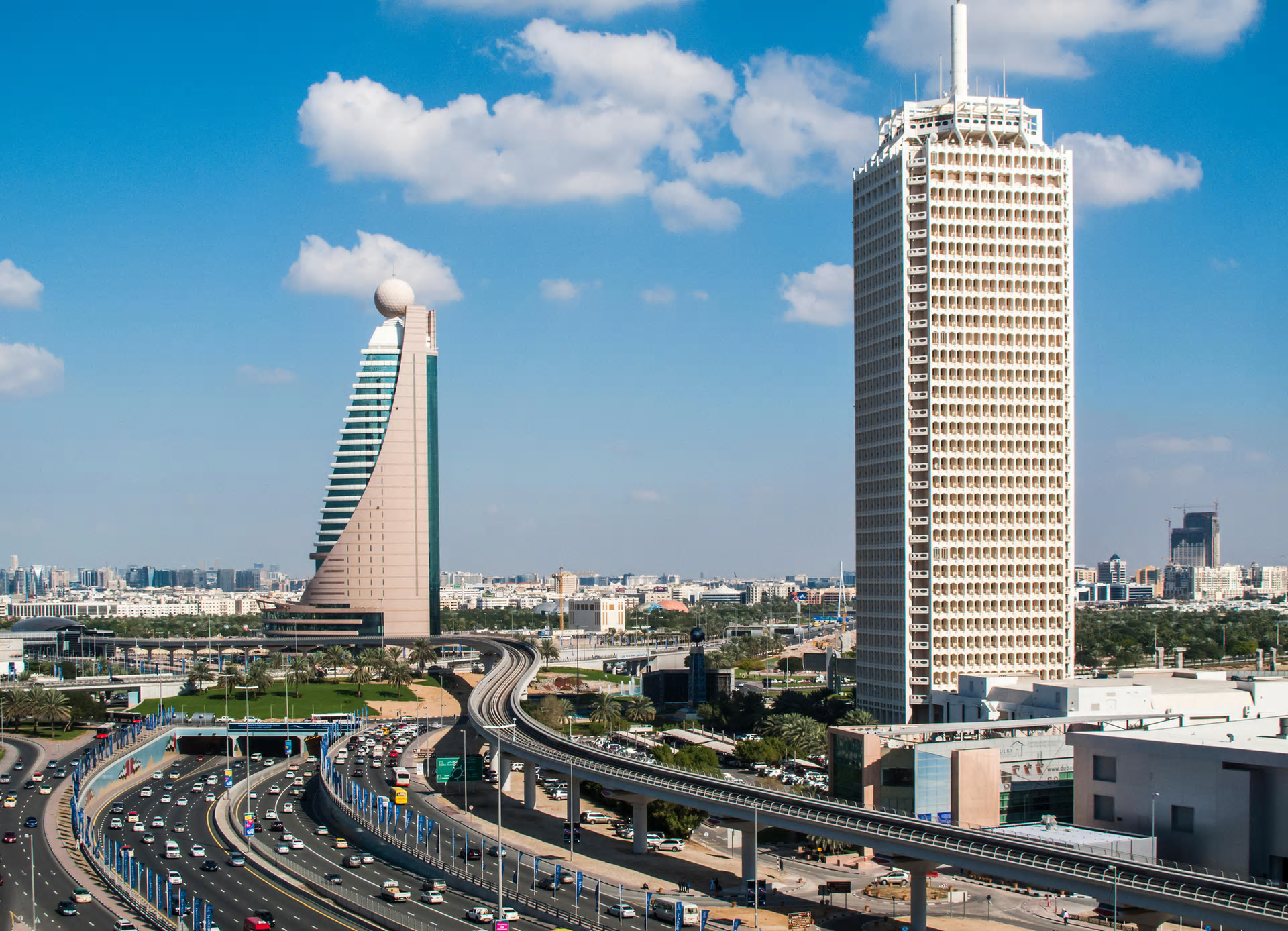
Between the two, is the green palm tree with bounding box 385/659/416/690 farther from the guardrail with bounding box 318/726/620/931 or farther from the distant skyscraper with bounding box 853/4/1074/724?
the guardrail with bounding box 318/726/620/931

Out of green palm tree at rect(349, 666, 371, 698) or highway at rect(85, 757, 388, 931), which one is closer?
highway at rect(85, 757, 388, 931)

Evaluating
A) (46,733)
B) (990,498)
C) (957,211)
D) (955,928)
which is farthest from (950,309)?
(46,733)

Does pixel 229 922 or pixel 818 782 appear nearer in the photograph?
pixel 229 922

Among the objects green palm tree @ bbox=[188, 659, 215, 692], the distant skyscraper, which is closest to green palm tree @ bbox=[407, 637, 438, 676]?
green palm tree @ bbox=[188, 659, 215, 692]

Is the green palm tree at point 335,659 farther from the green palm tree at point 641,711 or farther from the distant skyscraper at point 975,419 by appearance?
the distant skyscraper at point 975,419

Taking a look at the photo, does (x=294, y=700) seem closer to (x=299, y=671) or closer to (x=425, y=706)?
(x=299, y=671)

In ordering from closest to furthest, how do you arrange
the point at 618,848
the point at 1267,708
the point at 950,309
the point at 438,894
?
the point at 438,894 < the point at 618,848 < the point at 1267,708 < the point at 950,309

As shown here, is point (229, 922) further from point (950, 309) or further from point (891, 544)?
point (950, 309)
